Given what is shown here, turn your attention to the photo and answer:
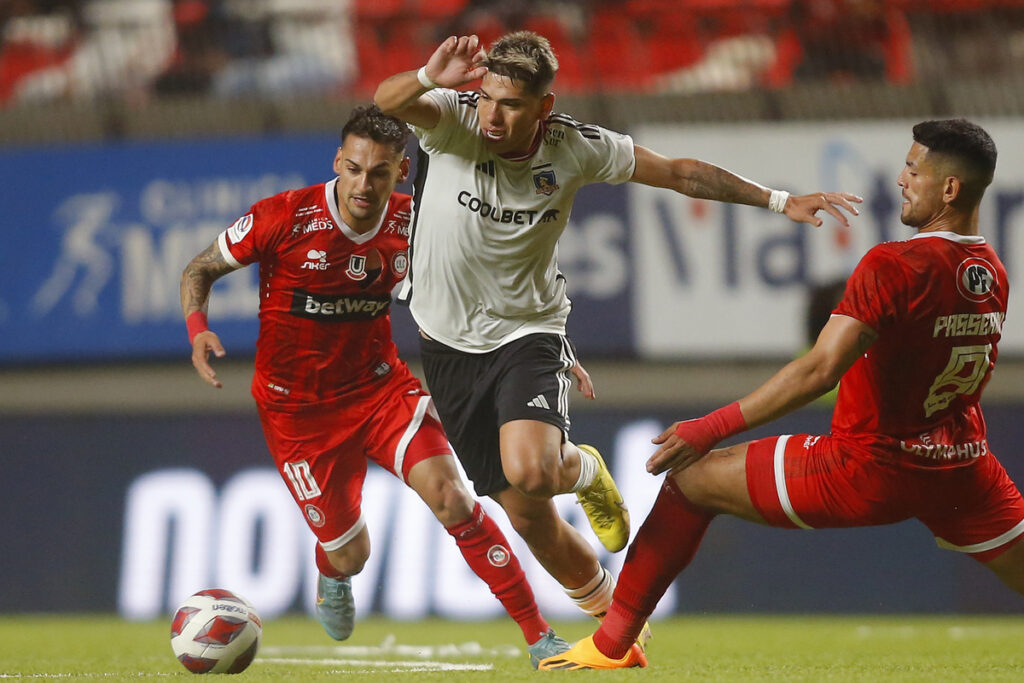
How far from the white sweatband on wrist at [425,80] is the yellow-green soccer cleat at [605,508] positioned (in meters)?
1.72

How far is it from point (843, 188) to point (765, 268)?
811 mm

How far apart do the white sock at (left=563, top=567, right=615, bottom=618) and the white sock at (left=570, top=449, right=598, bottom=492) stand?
46 cm

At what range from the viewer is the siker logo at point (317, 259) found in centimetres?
613

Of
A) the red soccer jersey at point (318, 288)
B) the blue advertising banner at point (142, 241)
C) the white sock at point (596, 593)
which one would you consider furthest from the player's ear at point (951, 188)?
the blue advertising banner at point (142, 241)

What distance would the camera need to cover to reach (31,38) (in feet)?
37.1

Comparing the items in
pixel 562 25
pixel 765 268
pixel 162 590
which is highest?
pixel 562 25

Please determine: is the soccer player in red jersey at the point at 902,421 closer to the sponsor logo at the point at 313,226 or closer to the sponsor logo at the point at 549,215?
the sponsor logo at the point at 549,215

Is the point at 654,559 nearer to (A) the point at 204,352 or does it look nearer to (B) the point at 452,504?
(B) the point at 452,504

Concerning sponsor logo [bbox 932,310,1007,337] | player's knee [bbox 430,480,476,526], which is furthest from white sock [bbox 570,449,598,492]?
sponsor logo [bbox 932,310,1007,337]

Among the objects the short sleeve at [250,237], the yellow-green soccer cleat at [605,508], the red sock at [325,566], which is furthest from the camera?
the red sock at [325,566]

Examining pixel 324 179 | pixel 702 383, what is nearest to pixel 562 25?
pixel 324 179

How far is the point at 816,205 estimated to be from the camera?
16.8ft

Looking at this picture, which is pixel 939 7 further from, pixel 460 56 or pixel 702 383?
pixel 460 56

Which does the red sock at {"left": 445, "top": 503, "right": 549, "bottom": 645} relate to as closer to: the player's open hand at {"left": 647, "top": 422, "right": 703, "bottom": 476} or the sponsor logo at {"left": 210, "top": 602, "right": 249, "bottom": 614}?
the sponsor logo at {"left": 210, "top": 602, "right": 249, "bottom": 614}
